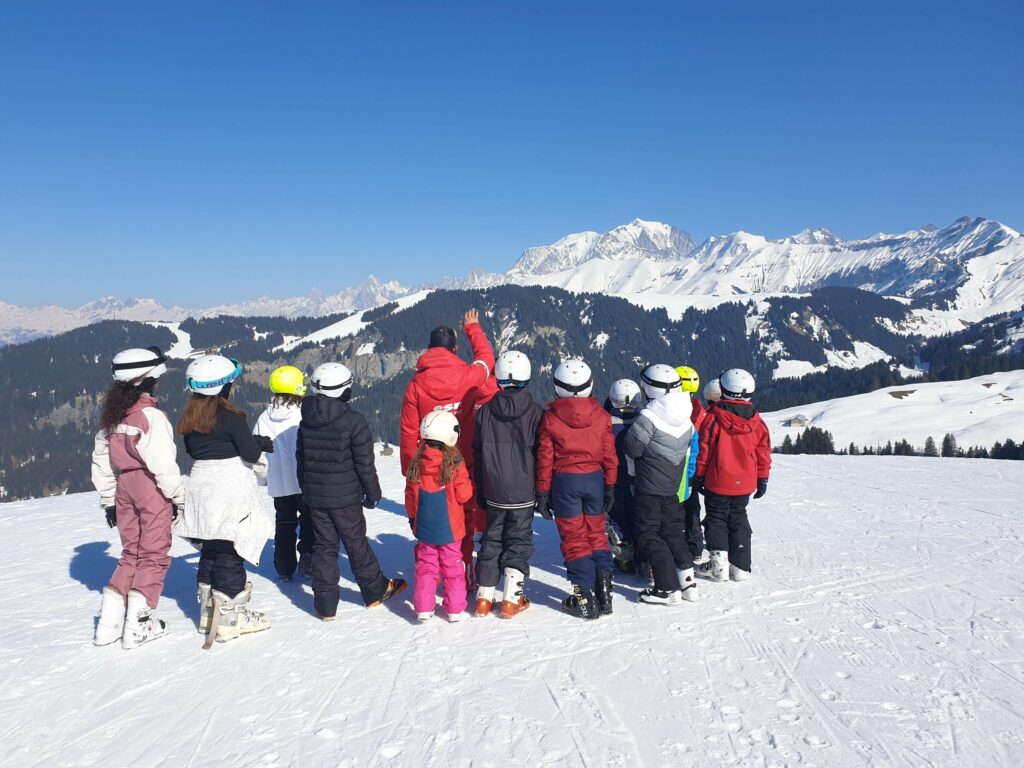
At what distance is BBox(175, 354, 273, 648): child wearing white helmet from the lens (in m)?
5.32

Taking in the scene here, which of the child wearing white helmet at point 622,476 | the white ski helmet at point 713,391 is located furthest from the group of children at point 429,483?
the white ski helmet at point 713,391

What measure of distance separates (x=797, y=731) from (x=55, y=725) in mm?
5457

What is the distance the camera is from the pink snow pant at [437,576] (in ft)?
18.9

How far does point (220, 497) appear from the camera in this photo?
17.6 ft

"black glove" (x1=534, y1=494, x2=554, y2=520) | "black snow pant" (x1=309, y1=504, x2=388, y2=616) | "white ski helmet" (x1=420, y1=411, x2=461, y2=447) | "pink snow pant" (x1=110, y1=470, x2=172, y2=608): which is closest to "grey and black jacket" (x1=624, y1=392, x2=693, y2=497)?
"black glove" (x1=534, y1=494, x2=554, y2=520)

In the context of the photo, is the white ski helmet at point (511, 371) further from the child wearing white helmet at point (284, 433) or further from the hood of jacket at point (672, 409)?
the child wearing white helmet at point (284, 433)

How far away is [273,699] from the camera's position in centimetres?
443

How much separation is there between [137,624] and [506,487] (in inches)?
152

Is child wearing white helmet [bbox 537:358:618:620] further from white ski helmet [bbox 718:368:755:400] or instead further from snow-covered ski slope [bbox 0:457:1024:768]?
white ski helmet [bbox 718:368:755:400]

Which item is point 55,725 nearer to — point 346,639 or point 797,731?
point 346,639

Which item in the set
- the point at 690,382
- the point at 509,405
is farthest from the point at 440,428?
the point at 690,382

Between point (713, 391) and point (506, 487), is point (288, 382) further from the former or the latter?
point (713, 391)

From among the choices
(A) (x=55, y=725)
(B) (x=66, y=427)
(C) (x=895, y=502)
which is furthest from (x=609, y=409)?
(B) (x=66, y=427)

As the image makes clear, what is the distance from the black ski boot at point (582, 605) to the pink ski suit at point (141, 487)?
4109 millimetres
